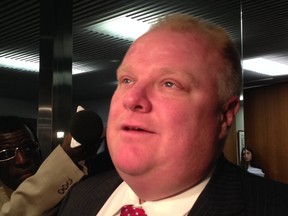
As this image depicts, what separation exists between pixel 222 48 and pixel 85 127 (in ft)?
1.68

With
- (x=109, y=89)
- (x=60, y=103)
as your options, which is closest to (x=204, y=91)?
(x=60, y=103)

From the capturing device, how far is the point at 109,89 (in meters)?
5.84

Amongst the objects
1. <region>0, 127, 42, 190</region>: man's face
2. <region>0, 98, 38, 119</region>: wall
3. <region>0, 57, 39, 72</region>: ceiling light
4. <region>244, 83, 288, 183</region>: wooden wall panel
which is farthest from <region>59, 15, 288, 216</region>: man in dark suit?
<region>0, 98, 38, 119</region>: wall

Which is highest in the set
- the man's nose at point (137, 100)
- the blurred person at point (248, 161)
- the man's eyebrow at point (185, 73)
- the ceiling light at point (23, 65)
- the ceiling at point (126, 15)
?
the ceiling at point (126, 15)

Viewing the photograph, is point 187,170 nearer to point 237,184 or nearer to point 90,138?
point 237,184

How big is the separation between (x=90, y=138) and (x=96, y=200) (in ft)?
0.66

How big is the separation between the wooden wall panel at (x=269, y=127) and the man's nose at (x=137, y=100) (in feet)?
8.24

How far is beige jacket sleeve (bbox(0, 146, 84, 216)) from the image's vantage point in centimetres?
121

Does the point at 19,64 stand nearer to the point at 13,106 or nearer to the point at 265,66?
the point at 13,106

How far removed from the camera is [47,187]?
120 cm

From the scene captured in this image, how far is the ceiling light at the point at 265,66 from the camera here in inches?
161

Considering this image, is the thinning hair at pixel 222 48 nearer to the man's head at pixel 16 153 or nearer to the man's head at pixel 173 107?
the man's head at pixel 173 107

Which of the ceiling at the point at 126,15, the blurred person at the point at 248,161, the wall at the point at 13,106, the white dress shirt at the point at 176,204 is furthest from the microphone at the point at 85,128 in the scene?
the wall at the point at 13,106

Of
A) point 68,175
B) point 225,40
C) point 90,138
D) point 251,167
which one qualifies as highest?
point 225,40
